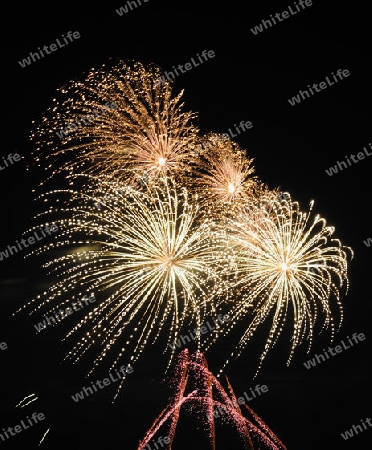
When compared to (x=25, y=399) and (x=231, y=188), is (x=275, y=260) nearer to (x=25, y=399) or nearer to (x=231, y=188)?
(x=231, y=188)

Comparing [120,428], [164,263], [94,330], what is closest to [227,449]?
[120,428]

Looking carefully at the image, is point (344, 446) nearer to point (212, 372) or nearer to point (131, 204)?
point (212, 372)

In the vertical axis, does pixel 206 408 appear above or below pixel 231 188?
below

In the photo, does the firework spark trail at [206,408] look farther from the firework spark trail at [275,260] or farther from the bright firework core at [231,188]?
the bright firework core at [231,188]

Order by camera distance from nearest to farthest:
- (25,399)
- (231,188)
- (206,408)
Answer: (206,408), (25,399), (231,188)

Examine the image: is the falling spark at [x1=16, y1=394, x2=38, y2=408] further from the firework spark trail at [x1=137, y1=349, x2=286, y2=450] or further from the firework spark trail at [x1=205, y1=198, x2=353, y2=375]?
the firework spark trail at [x1=205, y1=198, x2=353, y2=375]

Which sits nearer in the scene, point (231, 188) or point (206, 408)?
point (206, 408)

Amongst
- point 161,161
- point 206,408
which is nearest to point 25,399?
point 206,408

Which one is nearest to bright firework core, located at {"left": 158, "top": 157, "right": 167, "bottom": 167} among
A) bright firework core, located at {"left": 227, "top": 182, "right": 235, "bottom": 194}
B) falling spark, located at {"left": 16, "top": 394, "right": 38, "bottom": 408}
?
bright firework core, located at {"left": 227, "top": 182, "right": 235, "bottom": 194}

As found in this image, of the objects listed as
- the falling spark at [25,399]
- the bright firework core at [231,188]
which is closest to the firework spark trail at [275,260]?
the bright firework core at [231,188]

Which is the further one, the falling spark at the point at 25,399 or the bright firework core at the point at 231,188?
the bright firework core at the point at 231,188
